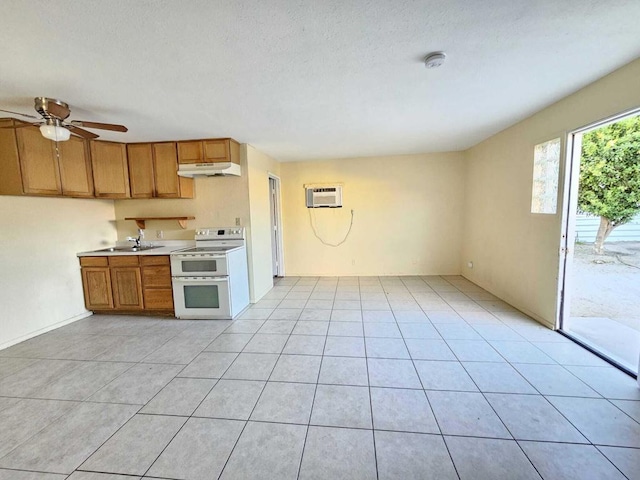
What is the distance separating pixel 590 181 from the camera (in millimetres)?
3182

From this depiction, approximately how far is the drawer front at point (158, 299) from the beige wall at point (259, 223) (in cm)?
110

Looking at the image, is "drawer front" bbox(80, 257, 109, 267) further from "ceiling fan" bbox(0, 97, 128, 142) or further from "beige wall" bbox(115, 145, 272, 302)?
"ceiling fan" bbox(0, 97, 128, 142)

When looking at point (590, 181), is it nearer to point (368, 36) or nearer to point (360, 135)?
point (360, 135)

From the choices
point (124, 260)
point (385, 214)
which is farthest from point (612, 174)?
point (124, 260)

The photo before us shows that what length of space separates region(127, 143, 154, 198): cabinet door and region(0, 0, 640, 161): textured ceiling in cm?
87

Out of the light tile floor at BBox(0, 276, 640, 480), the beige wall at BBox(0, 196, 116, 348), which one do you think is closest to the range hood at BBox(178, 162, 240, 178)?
the beige wall at BBox(0, 196, 116, 348)

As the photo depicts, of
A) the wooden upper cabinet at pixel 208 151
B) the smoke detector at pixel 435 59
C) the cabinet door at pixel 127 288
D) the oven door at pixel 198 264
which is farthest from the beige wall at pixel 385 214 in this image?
the smoke detector at pixel 435 59

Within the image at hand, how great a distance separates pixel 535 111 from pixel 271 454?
3.99 metres

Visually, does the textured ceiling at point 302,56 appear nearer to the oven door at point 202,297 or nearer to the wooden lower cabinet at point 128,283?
the wooden lower cabinet at point 128,283

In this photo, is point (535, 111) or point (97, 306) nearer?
point (535, 111)

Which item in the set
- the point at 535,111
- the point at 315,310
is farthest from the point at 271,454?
the point at 535,111

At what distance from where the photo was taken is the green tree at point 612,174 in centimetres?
281

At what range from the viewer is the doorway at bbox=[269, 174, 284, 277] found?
17.8 feet

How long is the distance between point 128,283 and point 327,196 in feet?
11.5
